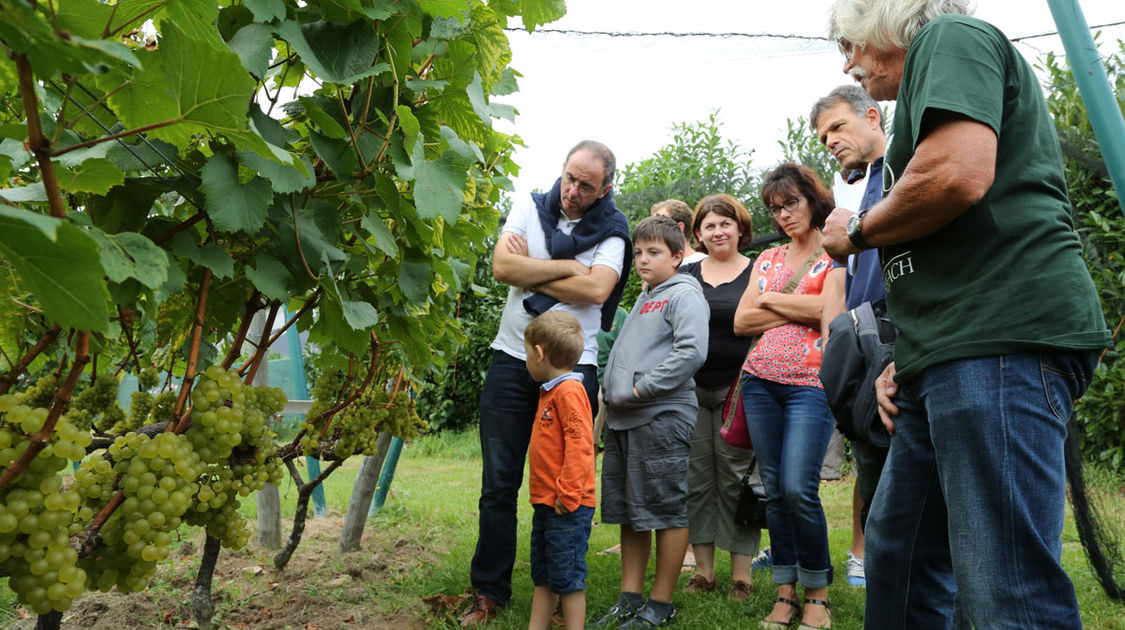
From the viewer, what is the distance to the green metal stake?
2395 mm

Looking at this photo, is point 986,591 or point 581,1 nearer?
point 986,591

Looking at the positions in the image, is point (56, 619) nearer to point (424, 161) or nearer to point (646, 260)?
point (424, 161)

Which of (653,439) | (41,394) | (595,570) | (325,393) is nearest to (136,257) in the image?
(41,394)

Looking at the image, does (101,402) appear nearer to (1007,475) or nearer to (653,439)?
(653,439)

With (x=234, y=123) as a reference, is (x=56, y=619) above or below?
below

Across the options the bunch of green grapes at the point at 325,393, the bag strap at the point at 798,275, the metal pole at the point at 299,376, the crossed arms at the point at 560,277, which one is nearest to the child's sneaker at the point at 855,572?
the bag strap at the point at 798,275

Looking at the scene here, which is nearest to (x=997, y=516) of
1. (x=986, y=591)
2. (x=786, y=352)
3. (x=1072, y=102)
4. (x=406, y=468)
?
(x=986, y=591)

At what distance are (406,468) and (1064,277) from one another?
7075 millimetres

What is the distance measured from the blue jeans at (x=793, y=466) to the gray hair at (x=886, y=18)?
1.68 m

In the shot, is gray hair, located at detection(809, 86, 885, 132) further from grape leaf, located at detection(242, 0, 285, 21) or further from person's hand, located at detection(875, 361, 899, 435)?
grape leaf, located at detection(242, 0, 285, 21)

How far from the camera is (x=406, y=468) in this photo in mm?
7891

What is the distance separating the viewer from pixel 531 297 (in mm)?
3279

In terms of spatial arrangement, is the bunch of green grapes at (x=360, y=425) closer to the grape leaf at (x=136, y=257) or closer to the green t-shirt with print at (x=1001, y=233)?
the grape leaf at (x=136, y=257)

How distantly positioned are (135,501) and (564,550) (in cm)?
177
